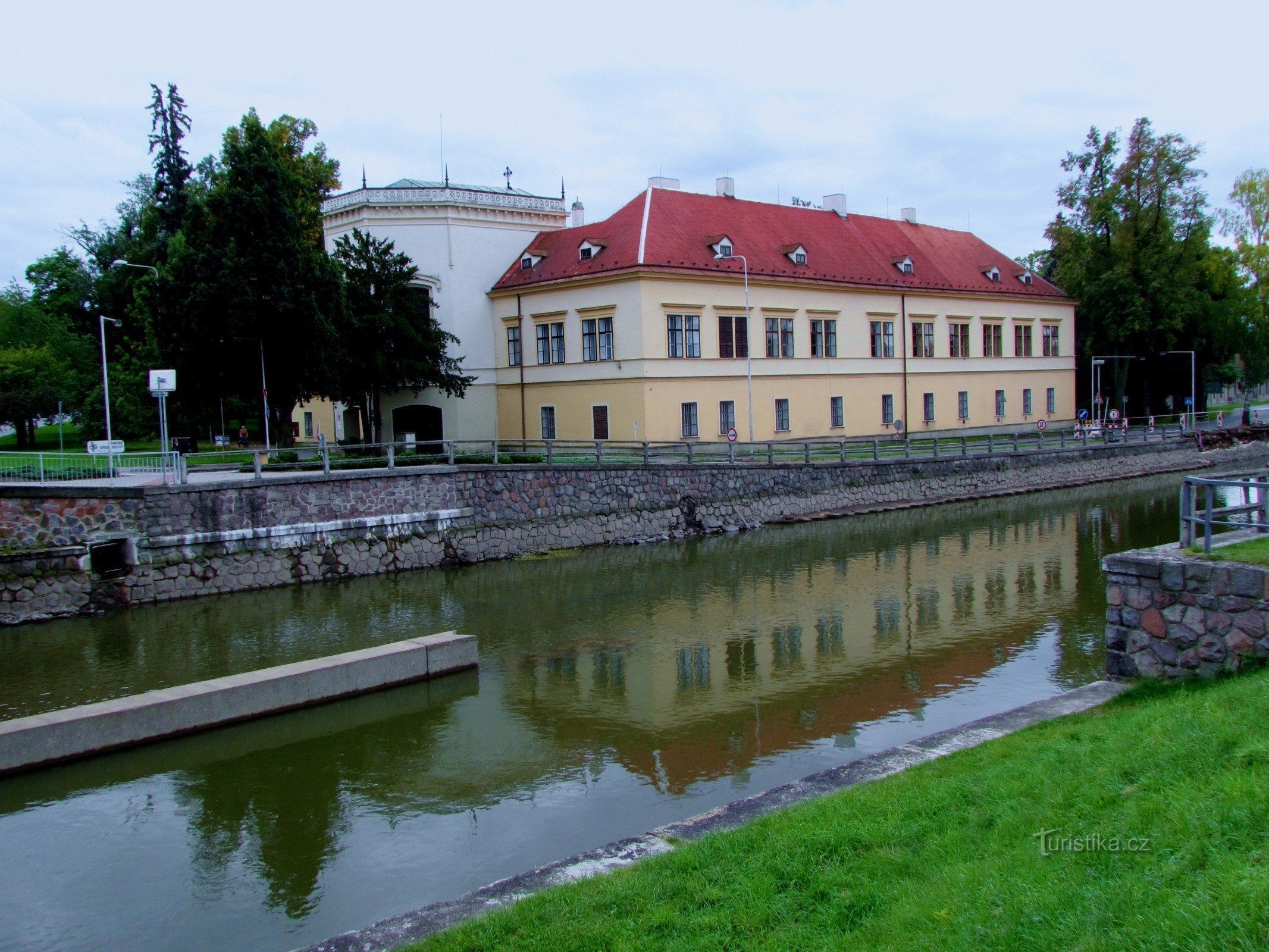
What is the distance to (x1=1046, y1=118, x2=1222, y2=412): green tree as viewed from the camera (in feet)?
170

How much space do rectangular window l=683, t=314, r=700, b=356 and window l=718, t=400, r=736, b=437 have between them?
2276mm

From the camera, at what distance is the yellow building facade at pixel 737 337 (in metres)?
37.8

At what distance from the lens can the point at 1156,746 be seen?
7043 millimetres

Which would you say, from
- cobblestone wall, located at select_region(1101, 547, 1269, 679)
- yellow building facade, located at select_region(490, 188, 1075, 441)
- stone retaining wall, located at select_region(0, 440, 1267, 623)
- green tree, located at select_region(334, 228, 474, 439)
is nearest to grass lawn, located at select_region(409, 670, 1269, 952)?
cobblestone wall, located at select_region(1101, 547, 1269, 679)

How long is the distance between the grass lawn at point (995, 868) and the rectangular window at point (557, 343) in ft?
109

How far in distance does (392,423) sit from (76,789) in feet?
105

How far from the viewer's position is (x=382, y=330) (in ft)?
116

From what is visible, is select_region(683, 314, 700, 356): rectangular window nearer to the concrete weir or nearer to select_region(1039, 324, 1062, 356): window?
the concrete weir

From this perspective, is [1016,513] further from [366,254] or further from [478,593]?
[366,254]

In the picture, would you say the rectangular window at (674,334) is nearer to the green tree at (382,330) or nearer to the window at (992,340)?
the green tree at (382,330)

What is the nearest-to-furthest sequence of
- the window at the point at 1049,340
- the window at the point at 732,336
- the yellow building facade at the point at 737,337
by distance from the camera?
the yellow building facade at the point at 737,337 → the window at the point at 732,336 → the window at the point at 1049,340

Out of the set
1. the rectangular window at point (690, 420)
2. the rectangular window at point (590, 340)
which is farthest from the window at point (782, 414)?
the rectangular window at point (590, 340)

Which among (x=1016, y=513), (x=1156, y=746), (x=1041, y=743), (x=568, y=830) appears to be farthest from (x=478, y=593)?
(x=1016, y=513)

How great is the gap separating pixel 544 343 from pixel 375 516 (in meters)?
16.5
